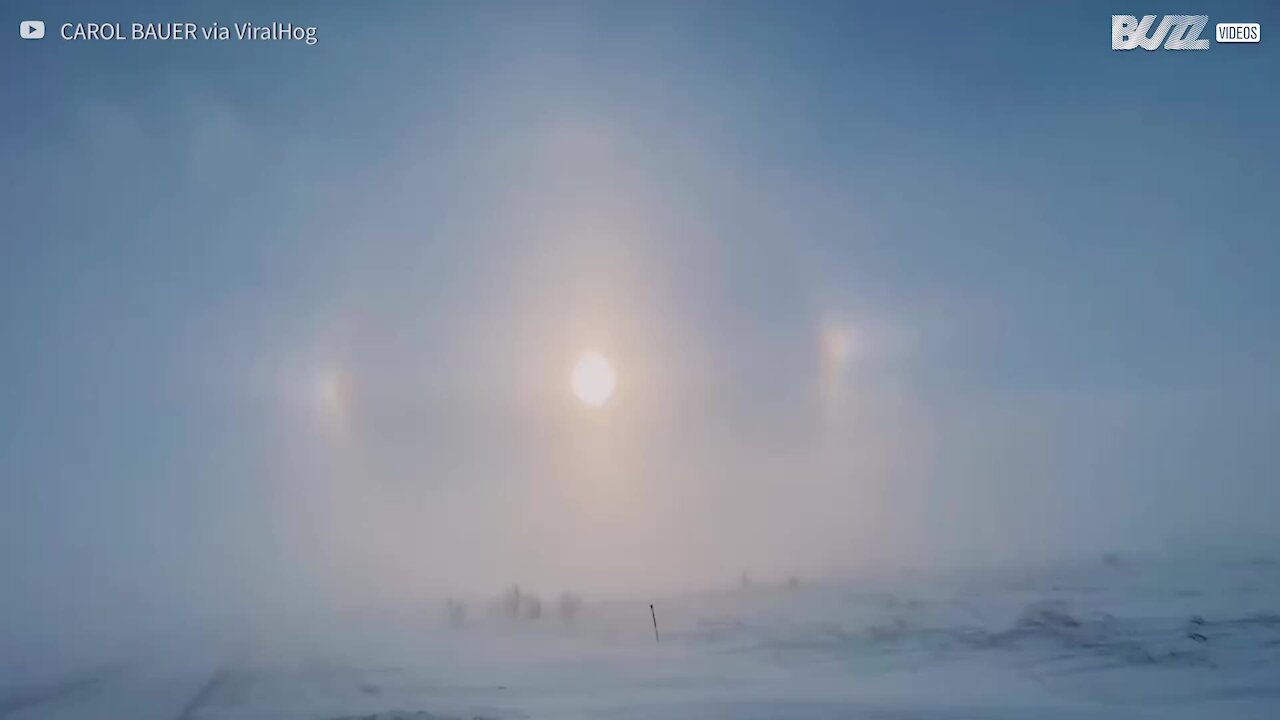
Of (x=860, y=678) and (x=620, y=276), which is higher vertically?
(x=620, y=276)

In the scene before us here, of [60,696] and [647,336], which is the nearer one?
[60,696]

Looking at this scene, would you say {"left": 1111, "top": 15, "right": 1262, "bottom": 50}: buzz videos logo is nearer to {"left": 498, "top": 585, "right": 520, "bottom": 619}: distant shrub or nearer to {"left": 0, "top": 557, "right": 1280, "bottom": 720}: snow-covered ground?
{"left": 0, "top": 557, "right": 1280, "bottom": 720}: snow-covered ground

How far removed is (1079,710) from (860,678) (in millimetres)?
683

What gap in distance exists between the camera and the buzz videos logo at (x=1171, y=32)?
120 inches

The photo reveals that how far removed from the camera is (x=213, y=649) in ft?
8.90

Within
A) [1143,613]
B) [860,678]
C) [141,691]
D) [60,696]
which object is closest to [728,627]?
[860,678]

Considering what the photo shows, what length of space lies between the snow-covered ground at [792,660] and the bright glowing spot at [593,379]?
625mm

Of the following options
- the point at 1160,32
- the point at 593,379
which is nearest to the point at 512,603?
the point at 593,379

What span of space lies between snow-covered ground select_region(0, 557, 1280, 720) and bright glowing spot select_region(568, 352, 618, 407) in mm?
625

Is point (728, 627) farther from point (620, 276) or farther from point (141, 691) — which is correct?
point (141, 691)

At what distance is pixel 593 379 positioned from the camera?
2871 mm

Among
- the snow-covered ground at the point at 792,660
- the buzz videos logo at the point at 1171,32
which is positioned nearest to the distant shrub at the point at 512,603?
the snow-covered ground at the point at 792,660

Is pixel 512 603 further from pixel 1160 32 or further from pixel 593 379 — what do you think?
pixel 1160 32

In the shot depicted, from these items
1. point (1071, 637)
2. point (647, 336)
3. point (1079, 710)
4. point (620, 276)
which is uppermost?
point (620, 276)
